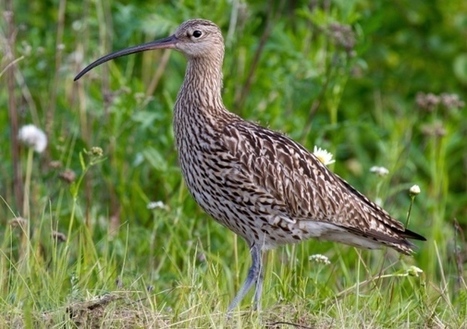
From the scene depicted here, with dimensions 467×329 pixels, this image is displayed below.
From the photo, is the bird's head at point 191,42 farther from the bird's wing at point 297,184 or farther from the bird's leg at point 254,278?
the bird's leg at point 254,278

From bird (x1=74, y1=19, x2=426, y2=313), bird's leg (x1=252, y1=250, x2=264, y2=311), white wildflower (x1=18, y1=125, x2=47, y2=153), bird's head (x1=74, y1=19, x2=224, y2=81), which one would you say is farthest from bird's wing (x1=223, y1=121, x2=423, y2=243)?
white wildflower (x1=18, y1=125, x2=47, y2=153)

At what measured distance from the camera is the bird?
6.54 meters

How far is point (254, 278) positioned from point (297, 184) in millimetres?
627

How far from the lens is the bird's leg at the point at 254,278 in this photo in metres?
6.14

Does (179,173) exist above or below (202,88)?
below

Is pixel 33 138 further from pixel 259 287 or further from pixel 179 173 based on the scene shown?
pixel 259 287

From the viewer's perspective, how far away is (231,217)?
6523 mm

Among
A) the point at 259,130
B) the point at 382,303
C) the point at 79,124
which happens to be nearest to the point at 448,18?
the point at 79,124

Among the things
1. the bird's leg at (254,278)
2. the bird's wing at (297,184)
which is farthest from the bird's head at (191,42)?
the bird's leg at (254,278)

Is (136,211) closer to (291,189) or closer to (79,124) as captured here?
(79,124)

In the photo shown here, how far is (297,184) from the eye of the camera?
22.1 feet

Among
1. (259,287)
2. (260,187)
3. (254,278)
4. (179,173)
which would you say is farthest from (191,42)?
(259,287)

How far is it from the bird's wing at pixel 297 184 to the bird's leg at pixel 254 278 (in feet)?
0.90

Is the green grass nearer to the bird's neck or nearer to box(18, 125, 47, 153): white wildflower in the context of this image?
box(18, 125, 47, 153): white wildflower
